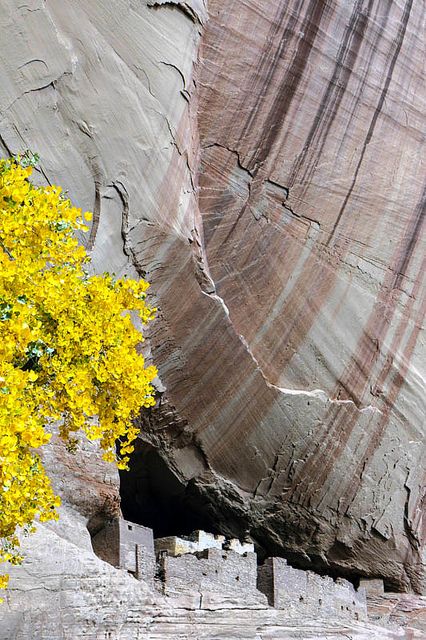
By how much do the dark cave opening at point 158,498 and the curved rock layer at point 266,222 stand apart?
211mm

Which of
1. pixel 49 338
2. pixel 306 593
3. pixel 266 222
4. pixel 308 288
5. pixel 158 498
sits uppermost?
pixel 266 222

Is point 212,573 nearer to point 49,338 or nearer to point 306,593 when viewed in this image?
point 306,593

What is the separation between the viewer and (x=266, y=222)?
1442 cm

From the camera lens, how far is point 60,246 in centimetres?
689

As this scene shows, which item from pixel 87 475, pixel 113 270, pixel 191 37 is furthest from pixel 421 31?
pixel 87 475

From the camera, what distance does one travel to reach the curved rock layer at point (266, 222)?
11.5m

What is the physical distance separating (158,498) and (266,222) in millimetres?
4678

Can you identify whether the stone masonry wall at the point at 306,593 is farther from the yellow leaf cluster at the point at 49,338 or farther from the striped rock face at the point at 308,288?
the yellow leaf cluster at the point at 49,338

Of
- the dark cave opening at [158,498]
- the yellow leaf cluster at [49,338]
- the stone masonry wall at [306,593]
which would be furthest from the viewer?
the dark cave opening at [158,498]

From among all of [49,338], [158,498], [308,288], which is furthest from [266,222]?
[49,338]

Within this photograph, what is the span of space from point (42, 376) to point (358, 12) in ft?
32.8

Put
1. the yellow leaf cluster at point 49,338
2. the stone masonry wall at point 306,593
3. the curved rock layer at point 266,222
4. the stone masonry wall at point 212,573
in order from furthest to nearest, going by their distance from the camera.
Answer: the stone masonry wall at point 306,593 < the curved rock layer at point 266,222 < the stone masonry wall at point 212,573 < the yellow leaf cluster at point 49,338

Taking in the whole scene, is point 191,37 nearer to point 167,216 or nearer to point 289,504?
point 167,216

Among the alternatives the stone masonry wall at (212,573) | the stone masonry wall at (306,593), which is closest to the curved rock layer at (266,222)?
the stone masonry wall at (306,593)
